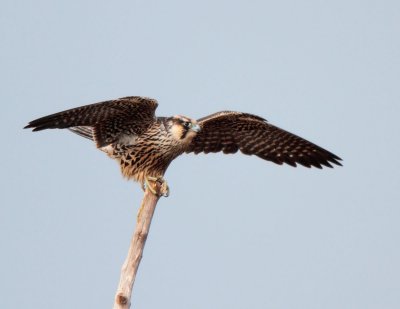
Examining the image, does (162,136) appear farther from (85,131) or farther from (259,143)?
(259,143)

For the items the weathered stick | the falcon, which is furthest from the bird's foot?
the weathered stick

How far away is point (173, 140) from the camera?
830 cm

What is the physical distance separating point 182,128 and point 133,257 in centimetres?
208

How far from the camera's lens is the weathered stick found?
6.34 metres

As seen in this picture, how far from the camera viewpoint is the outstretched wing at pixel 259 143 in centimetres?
896

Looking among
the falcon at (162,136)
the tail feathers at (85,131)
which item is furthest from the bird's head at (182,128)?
the tail feathers at (85,131)

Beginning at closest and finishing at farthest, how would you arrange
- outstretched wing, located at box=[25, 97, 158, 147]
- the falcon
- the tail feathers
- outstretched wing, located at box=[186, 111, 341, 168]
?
1. outstretched wing, located at box=[25, 97, 158, 147]
2. the falcon
3. the tail feathers
4. outstretched wing, located at box=[186, 111, 341, 168]

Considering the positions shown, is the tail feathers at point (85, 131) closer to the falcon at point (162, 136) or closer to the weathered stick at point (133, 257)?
the falcon at point (162, 136)

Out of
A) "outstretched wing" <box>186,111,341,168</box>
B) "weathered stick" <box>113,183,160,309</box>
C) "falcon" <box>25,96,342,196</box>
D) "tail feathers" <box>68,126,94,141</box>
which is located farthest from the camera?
"outstretched wing" <box>186,111,341,168</box>

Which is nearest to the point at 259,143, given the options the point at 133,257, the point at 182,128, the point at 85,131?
the point at 182,128

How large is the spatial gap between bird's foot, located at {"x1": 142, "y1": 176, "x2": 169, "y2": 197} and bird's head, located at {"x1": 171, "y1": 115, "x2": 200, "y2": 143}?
499 millimetres

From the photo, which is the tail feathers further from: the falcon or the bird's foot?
the bird's foot

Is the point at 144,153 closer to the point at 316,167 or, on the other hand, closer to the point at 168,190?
the point at 168,190

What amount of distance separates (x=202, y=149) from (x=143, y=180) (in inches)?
45.3
